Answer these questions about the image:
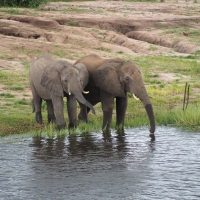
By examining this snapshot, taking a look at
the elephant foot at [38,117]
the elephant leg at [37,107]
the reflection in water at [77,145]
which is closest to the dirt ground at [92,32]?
the elephant leg at [37,107]

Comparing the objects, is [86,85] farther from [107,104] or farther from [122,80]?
[122,80]

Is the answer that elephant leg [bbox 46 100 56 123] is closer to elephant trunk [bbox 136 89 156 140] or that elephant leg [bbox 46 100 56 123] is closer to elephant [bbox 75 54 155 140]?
elephant [bbox 75 54 155 140]

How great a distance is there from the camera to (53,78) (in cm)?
1473

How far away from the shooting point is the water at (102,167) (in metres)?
10.4

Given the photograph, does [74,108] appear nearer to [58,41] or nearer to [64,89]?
[64,89]

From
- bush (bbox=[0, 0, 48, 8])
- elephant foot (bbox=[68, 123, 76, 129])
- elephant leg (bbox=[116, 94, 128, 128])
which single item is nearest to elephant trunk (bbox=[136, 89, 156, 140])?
elephant leg (bbox=[116, 94, 128, 128])

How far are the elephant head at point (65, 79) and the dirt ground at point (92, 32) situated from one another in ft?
26.1

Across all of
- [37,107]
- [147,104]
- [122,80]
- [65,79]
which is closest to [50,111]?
[37,107]

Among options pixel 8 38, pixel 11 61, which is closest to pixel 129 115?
pixel 11 61

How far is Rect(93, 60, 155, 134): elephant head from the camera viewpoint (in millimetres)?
14641

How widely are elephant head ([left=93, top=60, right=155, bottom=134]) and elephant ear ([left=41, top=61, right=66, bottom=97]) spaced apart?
37.2 inches

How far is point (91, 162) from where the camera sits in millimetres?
12453

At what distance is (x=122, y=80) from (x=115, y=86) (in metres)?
0.21

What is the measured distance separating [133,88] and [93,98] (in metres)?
1.44
